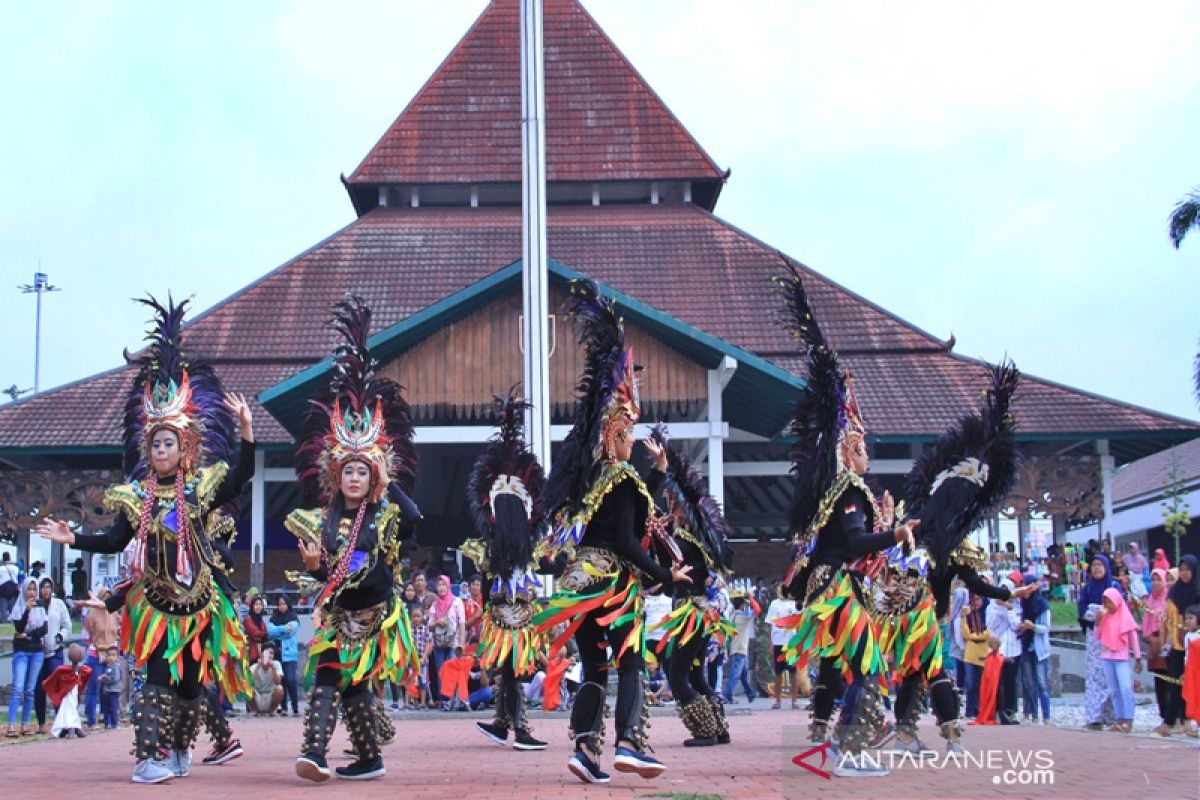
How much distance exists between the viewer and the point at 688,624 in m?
11.7

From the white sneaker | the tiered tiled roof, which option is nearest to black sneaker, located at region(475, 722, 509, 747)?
the white sneaker

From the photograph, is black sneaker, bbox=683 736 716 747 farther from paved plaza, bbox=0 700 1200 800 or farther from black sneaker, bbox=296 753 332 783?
black sneaker, bbox=296 753 332 783

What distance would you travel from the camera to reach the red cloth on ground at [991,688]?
1593cm

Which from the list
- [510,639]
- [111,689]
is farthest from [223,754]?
[111,689]

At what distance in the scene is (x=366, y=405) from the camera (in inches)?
375

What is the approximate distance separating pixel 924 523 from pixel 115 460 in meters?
23.4

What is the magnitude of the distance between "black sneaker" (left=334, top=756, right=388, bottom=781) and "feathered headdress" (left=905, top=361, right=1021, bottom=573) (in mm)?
3851

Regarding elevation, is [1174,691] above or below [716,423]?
below

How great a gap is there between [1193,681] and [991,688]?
2.93 metres

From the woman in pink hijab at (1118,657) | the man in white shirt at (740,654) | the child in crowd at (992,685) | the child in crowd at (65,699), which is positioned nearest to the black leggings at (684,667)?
the woman in pink hijab at (1118,657)

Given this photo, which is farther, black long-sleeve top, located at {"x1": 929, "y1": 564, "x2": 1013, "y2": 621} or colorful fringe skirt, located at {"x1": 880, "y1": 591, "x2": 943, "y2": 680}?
black long-sleeve top, located at {"x1": 929, "y1": 564, "x2": 1013, "y2": 621}

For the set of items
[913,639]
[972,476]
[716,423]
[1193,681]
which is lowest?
[1193,681]

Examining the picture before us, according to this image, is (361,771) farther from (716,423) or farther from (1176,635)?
(716,423)

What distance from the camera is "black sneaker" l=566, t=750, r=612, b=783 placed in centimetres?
848
